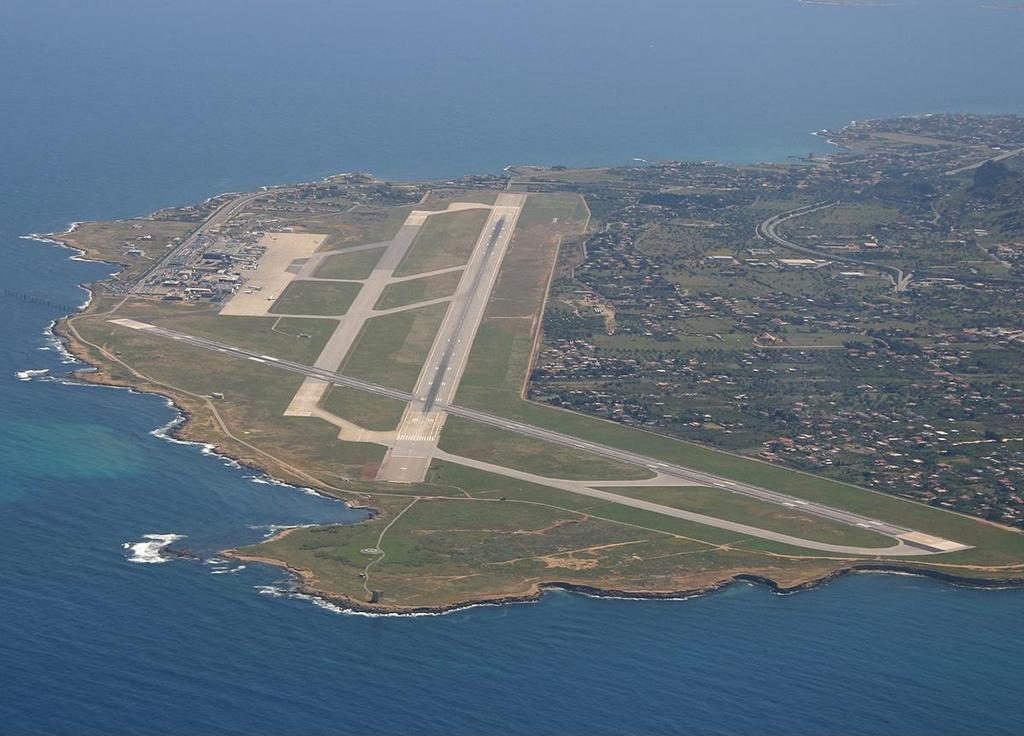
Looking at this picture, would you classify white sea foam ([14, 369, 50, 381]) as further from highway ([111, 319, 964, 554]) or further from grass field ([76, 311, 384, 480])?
highway ([111, 319, 964, 554])

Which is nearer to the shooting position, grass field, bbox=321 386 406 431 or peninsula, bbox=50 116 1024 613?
peninsula, bbox=50 116 1024 613

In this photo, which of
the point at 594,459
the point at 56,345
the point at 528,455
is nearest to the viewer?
the point at 594,459

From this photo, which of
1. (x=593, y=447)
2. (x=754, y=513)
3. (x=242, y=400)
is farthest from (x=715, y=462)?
(x=242, y=400)

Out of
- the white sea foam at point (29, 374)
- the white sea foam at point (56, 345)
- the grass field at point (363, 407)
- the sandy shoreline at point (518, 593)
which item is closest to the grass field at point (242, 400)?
the sandy shoreline at point (518, 593)

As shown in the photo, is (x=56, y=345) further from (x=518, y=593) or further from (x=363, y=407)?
(x=518, y=593)

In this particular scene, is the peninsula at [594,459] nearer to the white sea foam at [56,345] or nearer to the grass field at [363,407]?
the grass field at [363,407]

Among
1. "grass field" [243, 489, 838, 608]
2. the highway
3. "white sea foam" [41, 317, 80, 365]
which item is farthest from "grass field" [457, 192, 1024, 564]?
"white sea foam" [41, 317, 80, 365]

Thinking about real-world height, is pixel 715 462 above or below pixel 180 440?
above

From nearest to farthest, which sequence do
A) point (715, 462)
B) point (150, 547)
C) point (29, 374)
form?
point (150, 547) < point (715, 462) < point (29, 374)
